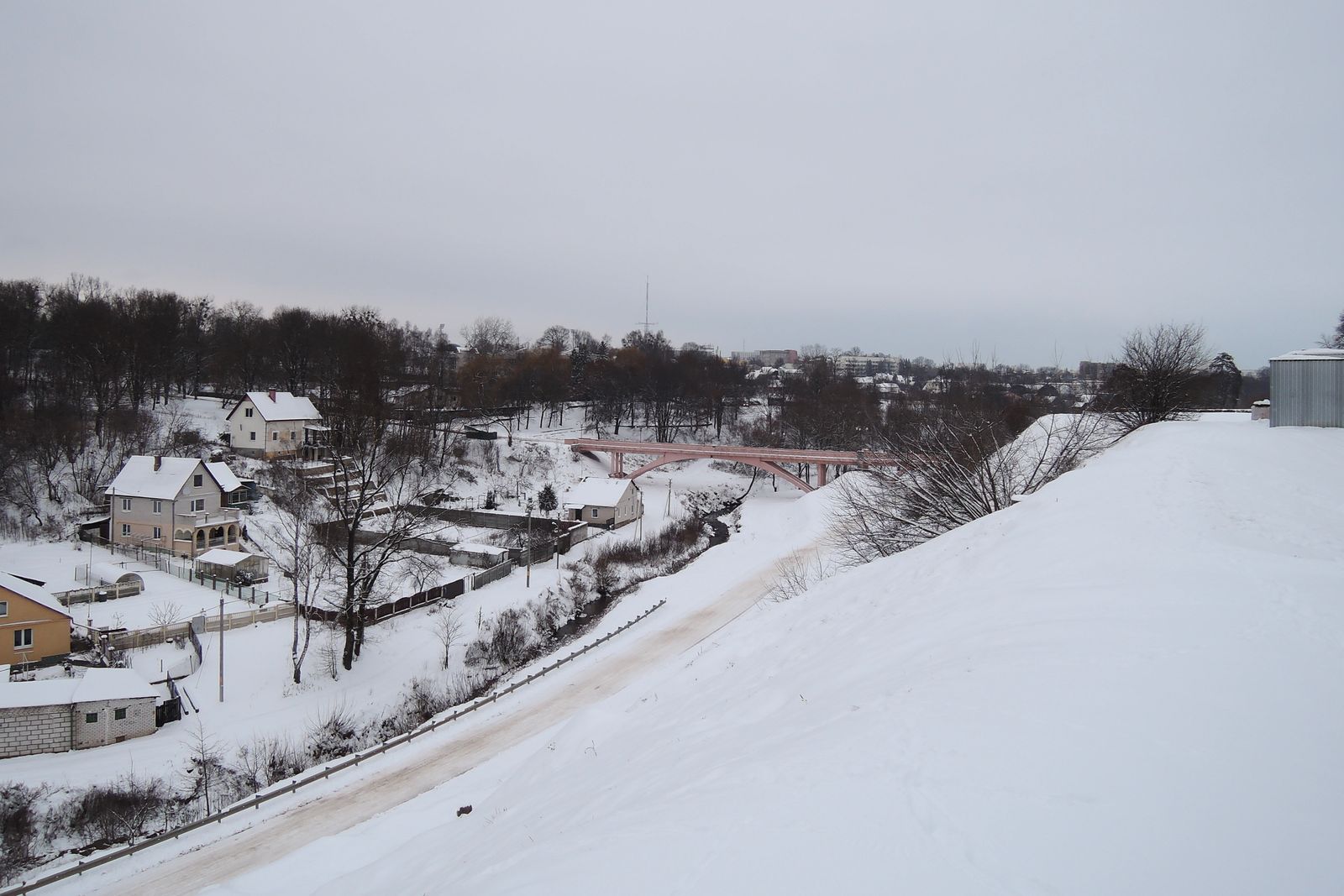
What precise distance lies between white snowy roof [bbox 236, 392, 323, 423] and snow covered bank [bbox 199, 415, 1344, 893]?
3913 cm

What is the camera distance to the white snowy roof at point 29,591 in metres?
19.6

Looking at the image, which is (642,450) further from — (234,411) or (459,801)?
(459,801)

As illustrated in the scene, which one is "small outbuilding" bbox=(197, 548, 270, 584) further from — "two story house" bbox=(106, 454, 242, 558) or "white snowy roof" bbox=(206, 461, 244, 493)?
"white snowy roof" bbox=(206, 461, 244, 493)

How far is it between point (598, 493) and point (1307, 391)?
30961 millimetres

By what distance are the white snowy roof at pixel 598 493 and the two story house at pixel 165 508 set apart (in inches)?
666

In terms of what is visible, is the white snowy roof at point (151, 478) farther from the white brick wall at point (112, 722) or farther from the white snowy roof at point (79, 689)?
the white brick wall at point (112, 722)

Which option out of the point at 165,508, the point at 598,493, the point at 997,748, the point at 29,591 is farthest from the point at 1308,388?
the point at 165,508

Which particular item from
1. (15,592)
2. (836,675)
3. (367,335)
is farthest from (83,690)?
(367,335)

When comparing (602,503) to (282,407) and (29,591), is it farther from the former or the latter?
(29,591)

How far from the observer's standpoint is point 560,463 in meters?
53.5

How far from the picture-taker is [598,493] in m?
40.9

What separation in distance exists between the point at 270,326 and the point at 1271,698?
67.8 meters

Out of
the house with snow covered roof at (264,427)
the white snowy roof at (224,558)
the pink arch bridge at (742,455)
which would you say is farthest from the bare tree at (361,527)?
the pink arch bridge at (742,455)

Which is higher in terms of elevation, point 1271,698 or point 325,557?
point 1271,698
